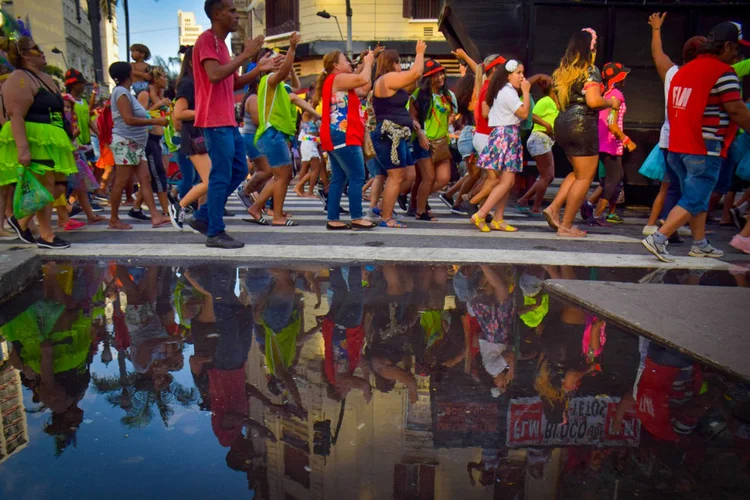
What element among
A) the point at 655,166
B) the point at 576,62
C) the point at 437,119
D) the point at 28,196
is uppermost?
the point at 576,62

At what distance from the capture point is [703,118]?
201 inches

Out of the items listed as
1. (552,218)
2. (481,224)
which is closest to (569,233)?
(552,218)

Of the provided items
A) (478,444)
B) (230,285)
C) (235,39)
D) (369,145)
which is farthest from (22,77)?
(235,39)

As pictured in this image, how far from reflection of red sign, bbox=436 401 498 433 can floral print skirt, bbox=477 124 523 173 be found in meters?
4.65

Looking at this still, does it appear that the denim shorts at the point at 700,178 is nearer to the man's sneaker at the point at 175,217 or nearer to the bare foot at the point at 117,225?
the man's sneaker at the point at 175,217

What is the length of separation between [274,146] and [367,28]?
76.8 ft

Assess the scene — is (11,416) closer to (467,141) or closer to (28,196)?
(28,196)

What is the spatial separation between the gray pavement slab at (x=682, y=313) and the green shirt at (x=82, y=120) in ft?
22.9

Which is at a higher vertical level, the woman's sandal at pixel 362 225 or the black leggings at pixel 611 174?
the black leggings at pixel 611 174

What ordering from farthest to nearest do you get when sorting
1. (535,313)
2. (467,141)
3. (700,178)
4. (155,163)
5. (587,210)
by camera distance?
(467,141), (587,210), (155,163), (700,178), (535,313)

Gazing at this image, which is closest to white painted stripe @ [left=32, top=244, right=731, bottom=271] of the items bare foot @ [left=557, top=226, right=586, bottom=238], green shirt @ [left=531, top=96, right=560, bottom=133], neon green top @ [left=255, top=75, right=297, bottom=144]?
bare foot @ [left=557, top=226, right=586, bottom=238]

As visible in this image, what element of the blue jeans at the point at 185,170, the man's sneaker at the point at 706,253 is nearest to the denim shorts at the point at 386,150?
the blue jeans at the point at 185,170

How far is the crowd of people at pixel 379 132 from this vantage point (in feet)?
16.8

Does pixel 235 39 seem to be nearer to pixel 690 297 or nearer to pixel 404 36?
pixel 404 36
